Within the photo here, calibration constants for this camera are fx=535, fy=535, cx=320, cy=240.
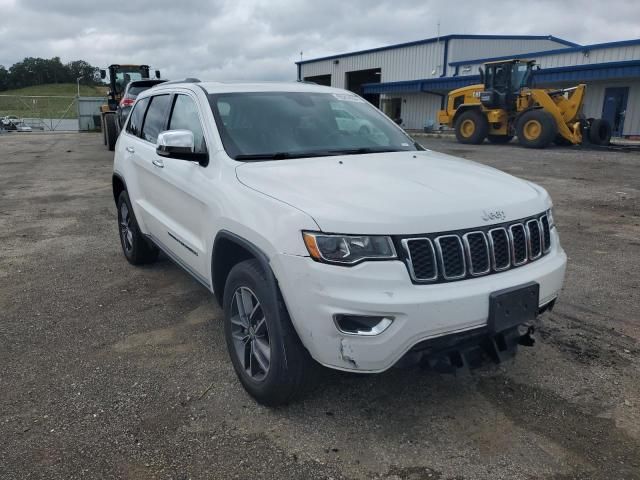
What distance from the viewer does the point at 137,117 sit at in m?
5.24

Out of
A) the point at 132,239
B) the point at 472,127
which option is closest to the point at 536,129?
the point at 472,127

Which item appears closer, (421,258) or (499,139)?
(421,258)

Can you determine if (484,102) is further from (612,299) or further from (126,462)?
(126,462)

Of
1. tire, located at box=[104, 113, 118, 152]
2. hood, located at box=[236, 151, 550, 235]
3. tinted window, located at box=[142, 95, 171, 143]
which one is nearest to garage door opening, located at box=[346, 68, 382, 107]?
tire, located at box=[104, 113, 118, 152]

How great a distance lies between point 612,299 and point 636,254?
175 centimetres

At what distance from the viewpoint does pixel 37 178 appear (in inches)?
493

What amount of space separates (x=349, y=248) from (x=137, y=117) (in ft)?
11.9

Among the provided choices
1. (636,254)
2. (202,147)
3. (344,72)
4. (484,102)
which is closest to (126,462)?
(202,147)

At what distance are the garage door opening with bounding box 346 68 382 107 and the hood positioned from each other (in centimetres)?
3816

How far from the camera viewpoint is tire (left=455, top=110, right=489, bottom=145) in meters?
21.0

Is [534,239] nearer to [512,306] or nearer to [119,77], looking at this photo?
[512,306]

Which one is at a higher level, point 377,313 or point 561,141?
point 377,313

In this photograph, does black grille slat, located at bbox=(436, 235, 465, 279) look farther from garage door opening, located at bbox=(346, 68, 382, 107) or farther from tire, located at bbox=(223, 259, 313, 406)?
garage door opening, located at bbox=(346, 68, 382, 107)

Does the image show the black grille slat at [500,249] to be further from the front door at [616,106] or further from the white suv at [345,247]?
the front door at [616,106]
